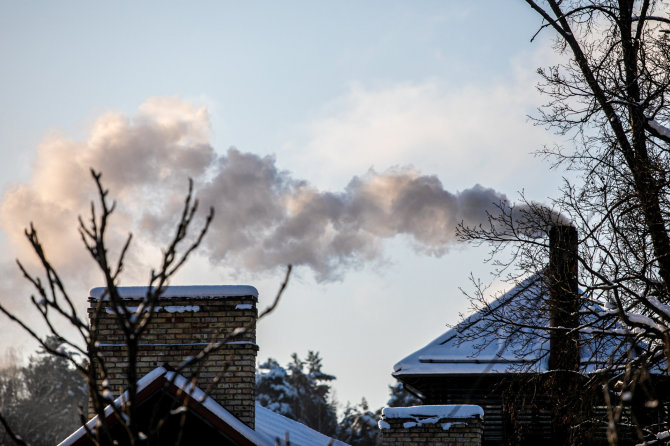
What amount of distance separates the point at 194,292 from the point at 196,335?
0.50 m

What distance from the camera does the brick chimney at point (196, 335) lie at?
9664mm

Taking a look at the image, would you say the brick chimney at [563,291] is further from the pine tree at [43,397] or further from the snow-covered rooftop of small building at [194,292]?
the pine tree at [43,397]

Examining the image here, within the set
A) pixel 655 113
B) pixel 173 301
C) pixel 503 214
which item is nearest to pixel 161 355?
pixel 173 301

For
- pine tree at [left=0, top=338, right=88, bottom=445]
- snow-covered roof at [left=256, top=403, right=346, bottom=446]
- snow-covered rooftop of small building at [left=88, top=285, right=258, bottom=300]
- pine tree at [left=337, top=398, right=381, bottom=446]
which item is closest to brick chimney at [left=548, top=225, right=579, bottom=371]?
snow-covered roof at [left=256, top=403, right=346, bottom=446]

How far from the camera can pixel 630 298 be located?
35.1 ft

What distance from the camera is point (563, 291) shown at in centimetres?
1110

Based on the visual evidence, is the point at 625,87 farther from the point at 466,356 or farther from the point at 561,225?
the point at 466,356

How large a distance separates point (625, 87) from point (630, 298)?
Result: 2928 millimetres

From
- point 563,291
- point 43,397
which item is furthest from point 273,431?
point 43,397

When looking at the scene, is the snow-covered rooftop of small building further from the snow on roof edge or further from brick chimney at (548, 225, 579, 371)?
brick chimney at (548, 225, 579, 371)

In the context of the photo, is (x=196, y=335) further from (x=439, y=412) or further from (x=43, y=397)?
(x=43, y=397)

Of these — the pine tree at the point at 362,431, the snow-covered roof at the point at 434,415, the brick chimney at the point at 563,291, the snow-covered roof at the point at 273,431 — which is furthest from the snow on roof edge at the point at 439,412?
the pine tree at the point at 362,431

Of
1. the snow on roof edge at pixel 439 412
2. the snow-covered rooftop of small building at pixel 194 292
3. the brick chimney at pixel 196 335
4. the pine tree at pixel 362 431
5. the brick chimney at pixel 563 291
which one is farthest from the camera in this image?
the pine tree at pixel 362 431

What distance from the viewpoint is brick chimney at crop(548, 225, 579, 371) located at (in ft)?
35.6
